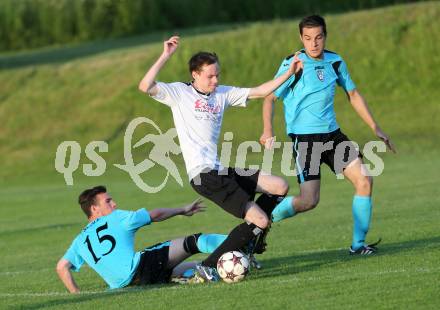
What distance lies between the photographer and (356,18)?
4616 cm

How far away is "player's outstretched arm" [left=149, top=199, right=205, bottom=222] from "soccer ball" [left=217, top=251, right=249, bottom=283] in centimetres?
55

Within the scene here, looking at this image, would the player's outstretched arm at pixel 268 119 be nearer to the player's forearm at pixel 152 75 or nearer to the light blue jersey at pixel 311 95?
the light blue jersey at pixel 311 95

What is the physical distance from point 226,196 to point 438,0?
37.9 meters

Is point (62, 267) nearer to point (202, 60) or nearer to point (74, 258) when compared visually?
point (74, 258)

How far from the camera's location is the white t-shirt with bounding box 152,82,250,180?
11.9 meters

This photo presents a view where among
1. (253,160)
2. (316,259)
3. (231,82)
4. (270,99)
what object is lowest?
(253,160)

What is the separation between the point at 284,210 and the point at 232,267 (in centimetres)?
179

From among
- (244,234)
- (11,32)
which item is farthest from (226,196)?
(11,32)

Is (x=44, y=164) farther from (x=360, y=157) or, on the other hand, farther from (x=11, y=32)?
(x=360, y=157)

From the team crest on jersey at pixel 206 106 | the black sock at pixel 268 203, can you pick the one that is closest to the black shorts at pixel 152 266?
the black sock at pixel 268 203

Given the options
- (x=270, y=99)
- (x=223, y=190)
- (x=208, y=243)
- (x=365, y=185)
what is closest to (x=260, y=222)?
(x=223, y=190)

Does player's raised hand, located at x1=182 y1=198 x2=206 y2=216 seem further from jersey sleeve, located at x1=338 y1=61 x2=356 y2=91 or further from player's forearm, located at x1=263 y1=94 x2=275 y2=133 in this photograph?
jersey sleeve, located at x1=338 y1=61 x2=356 y2=91

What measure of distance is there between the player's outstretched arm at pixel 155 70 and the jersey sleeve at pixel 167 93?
62 millimetres

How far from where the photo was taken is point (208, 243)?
12188 mm
